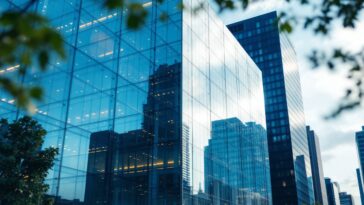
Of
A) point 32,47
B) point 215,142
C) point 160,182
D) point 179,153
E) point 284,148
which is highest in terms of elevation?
point 284,148

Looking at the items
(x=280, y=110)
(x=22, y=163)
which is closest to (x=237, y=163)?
(x=22, y=163)

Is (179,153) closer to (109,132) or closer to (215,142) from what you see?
Result: (109,132)

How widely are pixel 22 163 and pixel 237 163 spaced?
30261mm

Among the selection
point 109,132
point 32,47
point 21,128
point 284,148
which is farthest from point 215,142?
point 284,148

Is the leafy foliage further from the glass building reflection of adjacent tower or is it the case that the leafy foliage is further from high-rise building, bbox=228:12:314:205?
high-rise building, bbox=228:12:314:205

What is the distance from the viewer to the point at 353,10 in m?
7.03

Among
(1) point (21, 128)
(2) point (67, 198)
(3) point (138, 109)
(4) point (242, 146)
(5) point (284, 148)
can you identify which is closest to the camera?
(1) point (21, 128)

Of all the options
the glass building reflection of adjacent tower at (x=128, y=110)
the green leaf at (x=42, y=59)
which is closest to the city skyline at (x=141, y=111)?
the glass building reflection of adjacent tower at (x=128, y=110)

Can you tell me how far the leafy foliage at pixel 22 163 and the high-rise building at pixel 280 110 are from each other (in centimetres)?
12127

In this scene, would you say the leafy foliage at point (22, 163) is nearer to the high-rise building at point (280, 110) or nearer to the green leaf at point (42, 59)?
the green leaf at point (42, 59)

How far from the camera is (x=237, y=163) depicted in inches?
1652

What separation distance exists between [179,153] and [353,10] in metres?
22.9

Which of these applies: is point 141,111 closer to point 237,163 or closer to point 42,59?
point 237,163

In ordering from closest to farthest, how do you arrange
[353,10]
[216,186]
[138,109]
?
[353,10] < [138,109] < [216,186]
